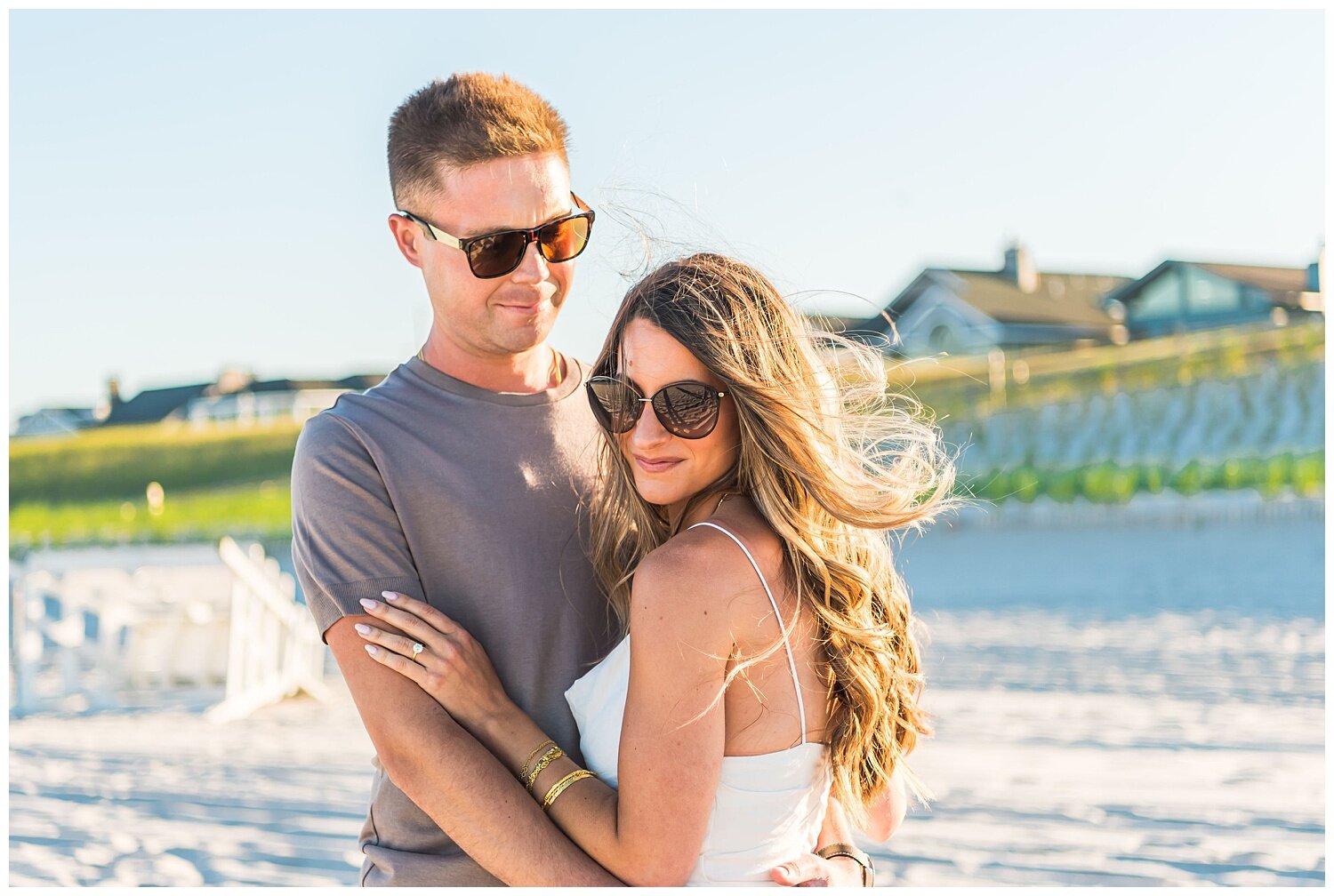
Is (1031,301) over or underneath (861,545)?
underneath

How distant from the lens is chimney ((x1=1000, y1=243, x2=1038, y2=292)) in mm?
44844

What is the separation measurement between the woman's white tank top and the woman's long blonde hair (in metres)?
0.07

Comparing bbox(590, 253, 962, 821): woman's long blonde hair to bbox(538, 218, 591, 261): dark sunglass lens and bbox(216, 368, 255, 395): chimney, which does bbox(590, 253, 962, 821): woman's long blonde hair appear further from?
bbox(216, 368, 255, 395): chimney

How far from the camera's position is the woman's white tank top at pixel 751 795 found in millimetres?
2062

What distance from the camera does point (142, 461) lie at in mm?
38906

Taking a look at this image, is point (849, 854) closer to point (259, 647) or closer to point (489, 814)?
point (489, 814)

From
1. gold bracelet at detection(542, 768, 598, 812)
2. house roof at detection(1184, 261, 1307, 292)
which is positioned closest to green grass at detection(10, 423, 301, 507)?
house roof at detection(1184, 261, 1307, 292)

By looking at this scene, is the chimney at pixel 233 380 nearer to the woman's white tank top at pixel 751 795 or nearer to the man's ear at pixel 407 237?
the man's ear at pixel 407 237

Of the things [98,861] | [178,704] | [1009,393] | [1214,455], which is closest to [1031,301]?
[1009,393]

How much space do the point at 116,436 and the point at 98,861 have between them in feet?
127

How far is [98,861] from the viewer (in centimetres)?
649

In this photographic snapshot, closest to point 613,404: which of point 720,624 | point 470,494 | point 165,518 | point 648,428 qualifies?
point 648,428

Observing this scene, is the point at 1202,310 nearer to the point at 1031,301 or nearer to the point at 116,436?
the point at 1031,301

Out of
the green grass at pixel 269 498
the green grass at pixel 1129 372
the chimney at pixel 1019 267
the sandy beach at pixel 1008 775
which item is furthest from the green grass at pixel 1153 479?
Result: the chimney at pixel 1019 267
